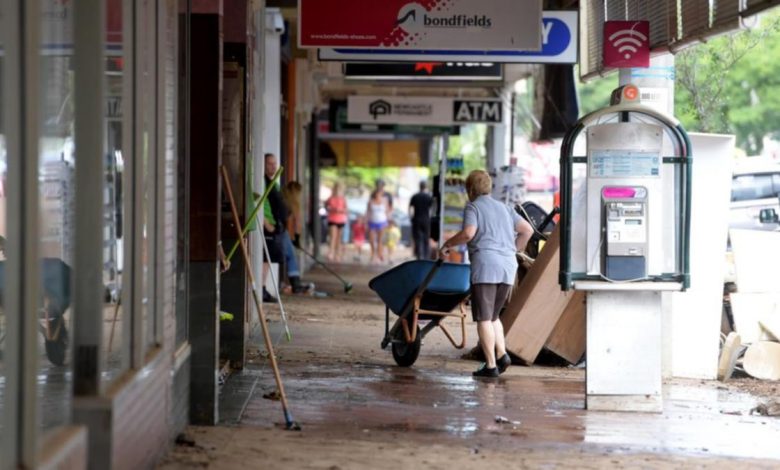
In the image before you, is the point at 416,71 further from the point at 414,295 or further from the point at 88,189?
the point at 88,189

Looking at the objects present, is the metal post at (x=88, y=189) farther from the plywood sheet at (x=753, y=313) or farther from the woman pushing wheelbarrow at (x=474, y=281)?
the plywood sheet at (x=753, y=313)

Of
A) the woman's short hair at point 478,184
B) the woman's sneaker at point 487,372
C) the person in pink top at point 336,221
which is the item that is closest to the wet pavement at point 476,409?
the woman's sneaker at point 487,372

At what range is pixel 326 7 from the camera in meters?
11.6

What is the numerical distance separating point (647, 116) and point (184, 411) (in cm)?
394

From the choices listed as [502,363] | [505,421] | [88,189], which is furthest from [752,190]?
[88,189]

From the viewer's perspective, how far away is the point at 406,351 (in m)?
11.7

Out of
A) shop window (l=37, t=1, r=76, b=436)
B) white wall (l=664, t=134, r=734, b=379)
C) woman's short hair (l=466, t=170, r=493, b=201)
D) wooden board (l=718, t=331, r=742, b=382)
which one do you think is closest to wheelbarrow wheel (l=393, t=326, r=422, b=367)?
woman's short hair (l=466, t=170, r=493, b=201)

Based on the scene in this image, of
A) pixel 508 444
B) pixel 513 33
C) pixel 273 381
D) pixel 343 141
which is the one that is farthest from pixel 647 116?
pixel 343 141

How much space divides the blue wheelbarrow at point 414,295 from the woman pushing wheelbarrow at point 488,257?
53 cm

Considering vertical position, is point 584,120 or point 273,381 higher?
point 584,120

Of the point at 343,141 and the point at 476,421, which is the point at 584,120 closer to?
the point at 476,421

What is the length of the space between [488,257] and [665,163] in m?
1.81

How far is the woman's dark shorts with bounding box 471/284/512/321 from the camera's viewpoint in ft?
36.1

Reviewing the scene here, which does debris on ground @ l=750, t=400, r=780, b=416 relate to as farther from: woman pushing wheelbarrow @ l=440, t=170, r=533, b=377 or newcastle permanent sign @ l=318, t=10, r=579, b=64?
newcastle permanent sign @ l=318, t=10, r=579, b=64
